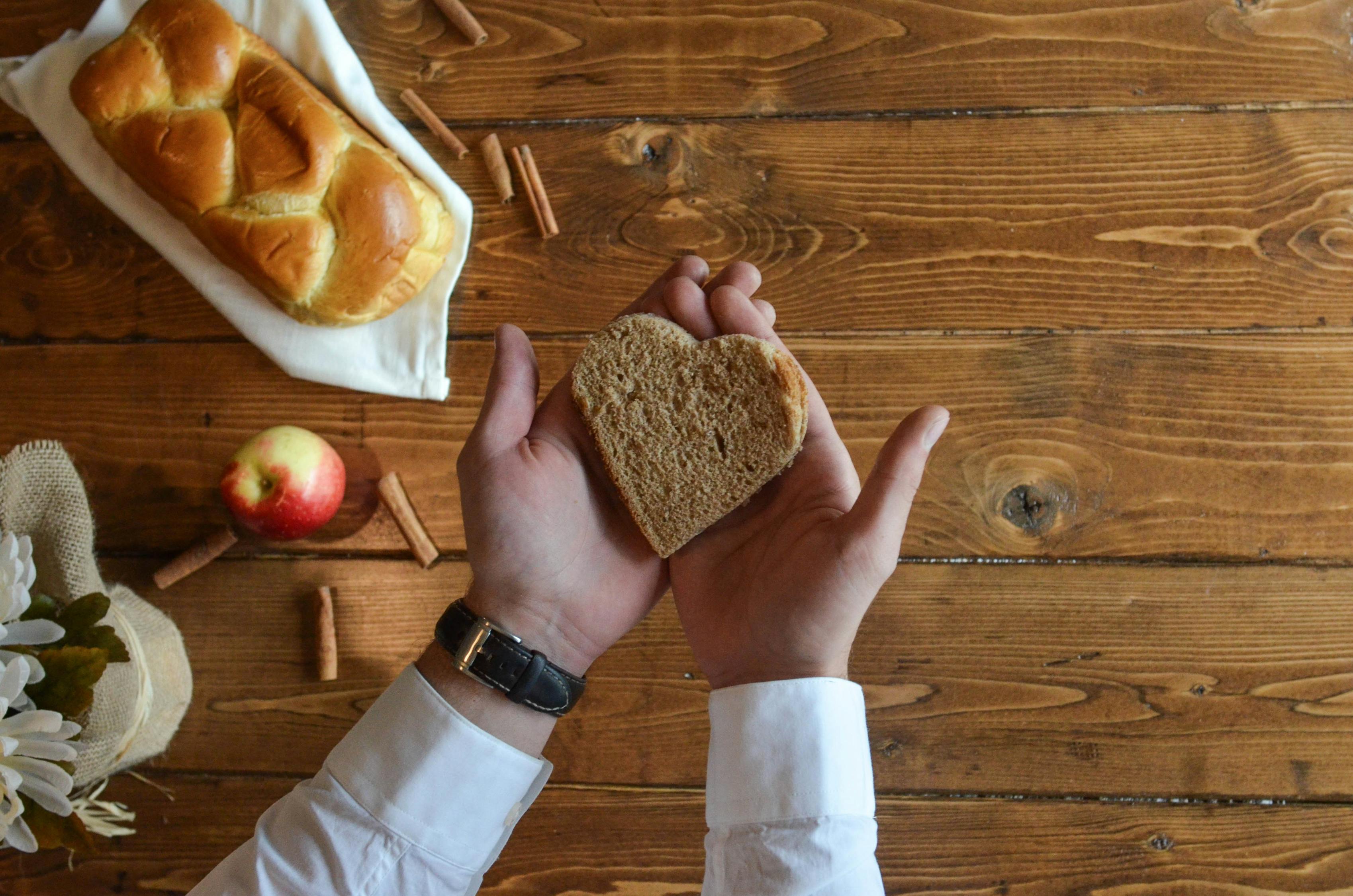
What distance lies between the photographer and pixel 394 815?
3.16 feet

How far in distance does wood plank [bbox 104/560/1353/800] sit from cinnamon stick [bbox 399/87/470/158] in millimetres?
843

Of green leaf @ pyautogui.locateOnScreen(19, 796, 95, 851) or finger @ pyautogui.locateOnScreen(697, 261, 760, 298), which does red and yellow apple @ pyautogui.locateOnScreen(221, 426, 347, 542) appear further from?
finger @ pyautogui.locateOnScreen(697, 261, 760, 298)

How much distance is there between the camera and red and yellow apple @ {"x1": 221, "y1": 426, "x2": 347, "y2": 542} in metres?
1.33

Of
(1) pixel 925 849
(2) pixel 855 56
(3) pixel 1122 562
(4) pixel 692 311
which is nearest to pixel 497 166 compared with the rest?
(4) pixel 692 311

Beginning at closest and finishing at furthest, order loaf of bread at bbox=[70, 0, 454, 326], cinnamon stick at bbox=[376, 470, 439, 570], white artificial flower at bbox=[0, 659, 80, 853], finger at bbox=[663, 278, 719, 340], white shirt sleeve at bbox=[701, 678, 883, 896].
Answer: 1. white artificial flower at bbox=[0, 659, 80, 853]
2. white shirt sleeve at bbox=[701, 678, 883, 896]
3. finger at bbox=[663, 278, 719, 340]
4. loaf of bread at bbox=[70, 0, 454, 326]
5. cinnamon stick at bbox=[376, 470, 439, 570]

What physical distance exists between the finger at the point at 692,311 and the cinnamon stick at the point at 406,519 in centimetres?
57

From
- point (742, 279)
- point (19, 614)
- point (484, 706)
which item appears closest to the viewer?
point (19, 614)

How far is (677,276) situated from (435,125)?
575mm

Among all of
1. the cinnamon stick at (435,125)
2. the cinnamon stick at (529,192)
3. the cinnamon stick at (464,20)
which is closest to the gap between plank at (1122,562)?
the cinnamon stick at (529,192)

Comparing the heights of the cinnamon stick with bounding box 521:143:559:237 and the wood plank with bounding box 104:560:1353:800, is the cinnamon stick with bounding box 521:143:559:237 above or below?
above

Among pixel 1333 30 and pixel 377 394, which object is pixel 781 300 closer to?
pixel 377 394

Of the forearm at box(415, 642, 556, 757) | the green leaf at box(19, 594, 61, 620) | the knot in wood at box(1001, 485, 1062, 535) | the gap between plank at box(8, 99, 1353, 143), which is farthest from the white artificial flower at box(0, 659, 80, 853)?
the knot in wood at box(1001, 485, 1062, 535)

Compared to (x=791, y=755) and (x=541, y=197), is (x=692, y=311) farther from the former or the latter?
(x=791, y=755)

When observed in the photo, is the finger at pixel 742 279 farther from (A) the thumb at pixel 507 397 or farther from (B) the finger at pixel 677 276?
(A) the thumb at pixel 507 397
